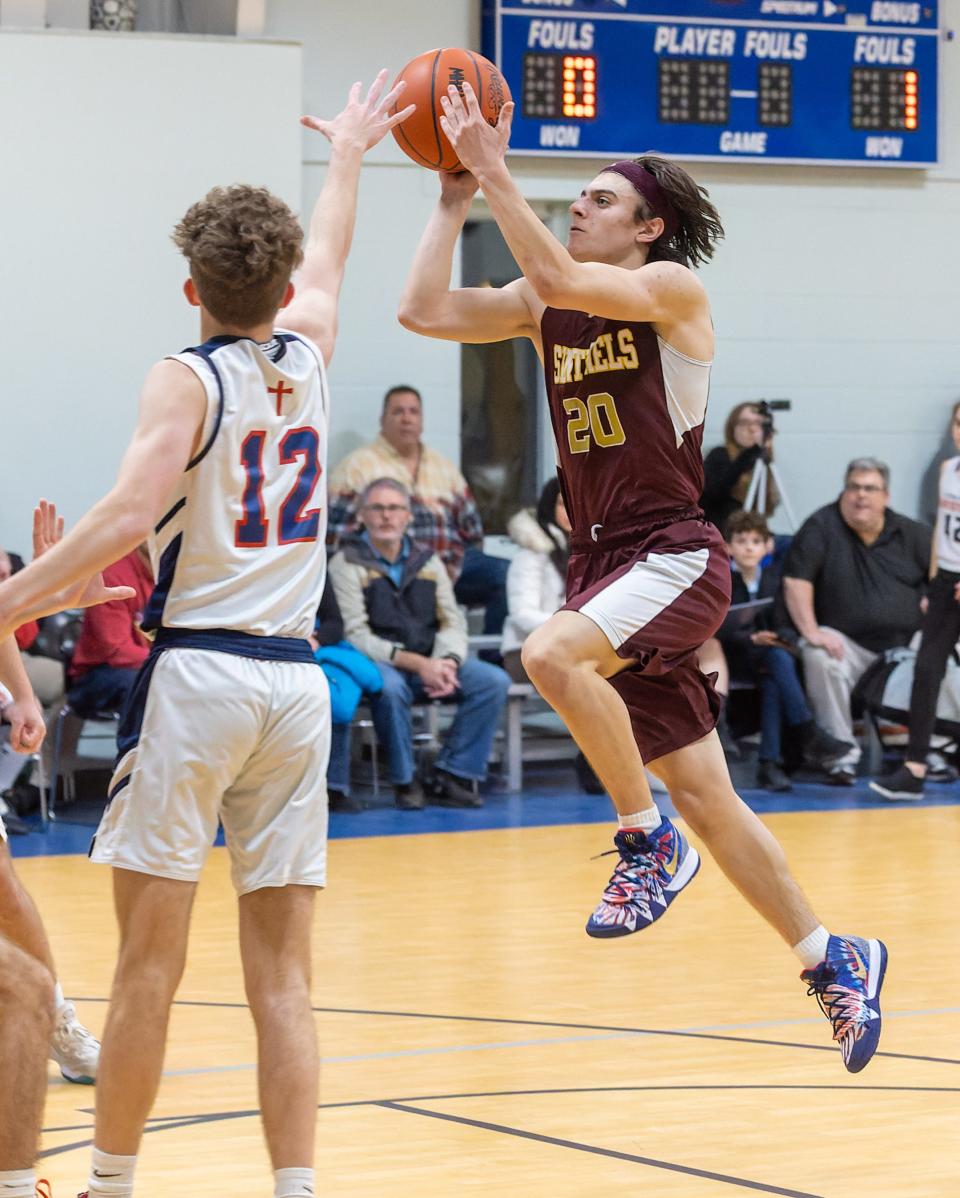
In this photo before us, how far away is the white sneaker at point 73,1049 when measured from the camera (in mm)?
4547

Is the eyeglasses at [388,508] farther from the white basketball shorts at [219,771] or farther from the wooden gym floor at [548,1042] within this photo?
the white basketball shorts at [219,771]

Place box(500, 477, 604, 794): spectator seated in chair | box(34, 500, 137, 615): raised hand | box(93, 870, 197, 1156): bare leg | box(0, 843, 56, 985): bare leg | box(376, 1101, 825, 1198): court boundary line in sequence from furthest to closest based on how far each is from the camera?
box(500, 477, 604, 794): spectator seated in chair
box(0, 843, 56, 985): bare leg
box(376, 1101, 825, 1198): court boundary line
box(34, 500, 137, 615): raised hand
box(93, 870, 197, 1156): bare leg

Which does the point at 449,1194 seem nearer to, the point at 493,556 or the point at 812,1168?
the point at 812,1168

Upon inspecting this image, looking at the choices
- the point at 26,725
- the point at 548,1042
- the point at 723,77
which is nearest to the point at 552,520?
the point at 723,77

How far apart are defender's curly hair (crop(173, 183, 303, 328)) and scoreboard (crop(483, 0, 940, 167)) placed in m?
7.77

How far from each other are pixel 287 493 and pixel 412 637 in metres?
6.17

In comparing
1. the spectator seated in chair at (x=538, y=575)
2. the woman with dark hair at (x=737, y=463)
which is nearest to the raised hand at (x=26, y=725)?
the spectator seated in chair at (x=538, y=575)

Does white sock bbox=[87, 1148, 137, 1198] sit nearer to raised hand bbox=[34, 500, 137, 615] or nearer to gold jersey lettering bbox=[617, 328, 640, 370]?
raised hand bbox=[34, 500, 137, 615]

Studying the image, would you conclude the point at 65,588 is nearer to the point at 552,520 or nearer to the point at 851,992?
the point at 851,992

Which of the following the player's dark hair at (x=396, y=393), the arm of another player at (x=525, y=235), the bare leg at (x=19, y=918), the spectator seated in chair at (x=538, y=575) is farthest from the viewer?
the player's dark hair at (x=396, y=393)

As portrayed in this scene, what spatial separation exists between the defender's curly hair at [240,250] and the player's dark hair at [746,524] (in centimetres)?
714

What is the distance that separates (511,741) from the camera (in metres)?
9.87

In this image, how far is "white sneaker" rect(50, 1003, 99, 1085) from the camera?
4.55 meters

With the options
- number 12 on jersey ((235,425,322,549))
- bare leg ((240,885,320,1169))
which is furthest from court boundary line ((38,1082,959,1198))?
number 12 on jersey ((235,425,322,549))
